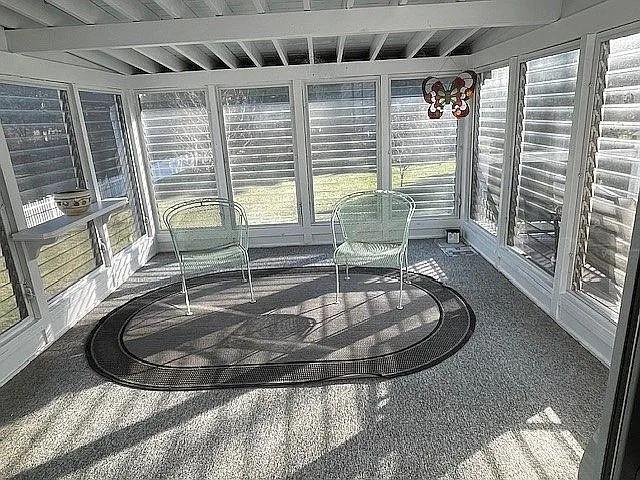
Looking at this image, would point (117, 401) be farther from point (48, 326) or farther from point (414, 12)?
point (414, 12)

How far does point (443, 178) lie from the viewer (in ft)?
16.6

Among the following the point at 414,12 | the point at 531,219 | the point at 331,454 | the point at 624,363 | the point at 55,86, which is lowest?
the point at 331,454

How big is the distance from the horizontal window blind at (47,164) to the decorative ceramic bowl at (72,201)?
0.15 metres

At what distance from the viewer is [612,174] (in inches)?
97.5

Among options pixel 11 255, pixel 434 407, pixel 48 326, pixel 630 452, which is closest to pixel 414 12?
pixel 434 407

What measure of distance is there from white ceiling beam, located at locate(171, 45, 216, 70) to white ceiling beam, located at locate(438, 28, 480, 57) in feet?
7.73

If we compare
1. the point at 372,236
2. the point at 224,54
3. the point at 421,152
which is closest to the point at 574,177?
the point at 372,236

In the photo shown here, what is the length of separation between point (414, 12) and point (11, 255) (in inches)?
122

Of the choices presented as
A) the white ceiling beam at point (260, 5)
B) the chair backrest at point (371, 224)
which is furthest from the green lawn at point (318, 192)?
the white ceiling beam at point (260, 5)

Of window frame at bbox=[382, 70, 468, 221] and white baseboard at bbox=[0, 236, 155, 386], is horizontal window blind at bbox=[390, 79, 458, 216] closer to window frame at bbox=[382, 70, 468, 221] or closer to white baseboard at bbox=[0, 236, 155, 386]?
window frame at bbox=[382, 70, 468, 221]

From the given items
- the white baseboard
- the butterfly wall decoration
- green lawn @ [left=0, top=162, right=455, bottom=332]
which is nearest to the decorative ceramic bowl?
the white baseboard

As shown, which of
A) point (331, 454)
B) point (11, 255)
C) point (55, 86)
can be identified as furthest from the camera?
point (55, 86)

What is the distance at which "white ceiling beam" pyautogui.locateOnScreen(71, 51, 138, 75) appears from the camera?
3674 mm

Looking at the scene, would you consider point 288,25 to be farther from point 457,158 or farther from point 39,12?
point 457,158
